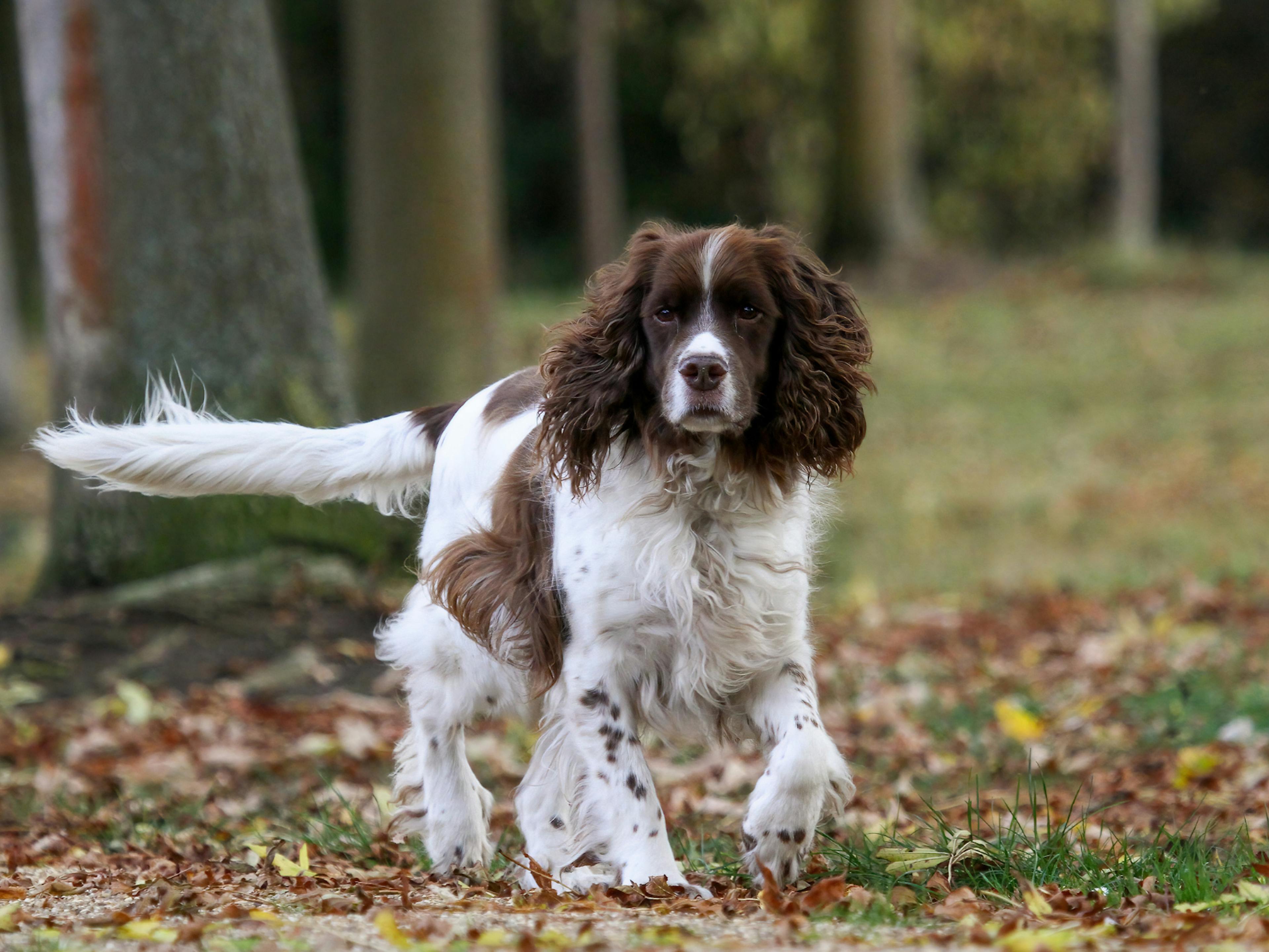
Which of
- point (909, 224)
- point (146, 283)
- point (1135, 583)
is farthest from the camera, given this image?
point (909, 224)

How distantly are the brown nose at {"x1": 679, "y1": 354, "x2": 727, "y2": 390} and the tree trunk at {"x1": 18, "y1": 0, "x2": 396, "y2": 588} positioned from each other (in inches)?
155

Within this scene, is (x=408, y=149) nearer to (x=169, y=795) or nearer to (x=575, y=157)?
(x=169, y=795)

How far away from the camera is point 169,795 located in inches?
219

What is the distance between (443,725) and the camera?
15.0 ft

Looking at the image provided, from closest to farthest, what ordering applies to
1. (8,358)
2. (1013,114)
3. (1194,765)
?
1. (1194,765)
2. (8,358)
3. (1013,114)

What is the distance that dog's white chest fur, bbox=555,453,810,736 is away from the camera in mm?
3840

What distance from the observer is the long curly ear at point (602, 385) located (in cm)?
395

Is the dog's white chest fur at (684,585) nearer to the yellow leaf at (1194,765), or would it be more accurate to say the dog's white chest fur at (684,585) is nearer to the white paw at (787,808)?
the white paw at (787,808)

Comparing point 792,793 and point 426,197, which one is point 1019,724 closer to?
point 792,793

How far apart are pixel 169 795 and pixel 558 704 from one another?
2.14 m

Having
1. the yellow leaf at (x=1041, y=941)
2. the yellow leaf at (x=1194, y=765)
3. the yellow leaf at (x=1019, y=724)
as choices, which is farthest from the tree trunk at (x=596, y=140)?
the yellow leaf at (x=1041, y=941)

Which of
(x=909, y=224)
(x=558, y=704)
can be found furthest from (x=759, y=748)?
(x=909, y=224)

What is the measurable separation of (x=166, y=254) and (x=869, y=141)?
1334 cm

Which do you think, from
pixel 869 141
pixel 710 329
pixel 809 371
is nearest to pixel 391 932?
pixel 710 329
